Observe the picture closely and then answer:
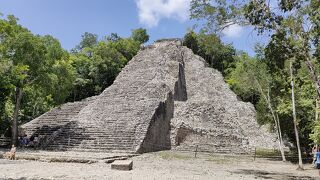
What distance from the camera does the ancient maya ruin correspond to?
67.6 feet

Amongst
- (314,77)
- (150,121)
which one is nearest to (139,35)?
(150,121)

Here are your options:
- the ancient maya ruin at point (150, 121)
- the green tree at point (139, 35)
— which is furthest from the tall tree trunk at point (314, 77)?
the green tree at point (139, 35)

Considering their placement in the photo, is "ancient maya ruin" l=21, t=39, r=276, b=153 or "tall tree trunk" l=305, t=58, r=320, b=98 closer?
"tall tree trunk" l=305, t=58, r=320, b=98

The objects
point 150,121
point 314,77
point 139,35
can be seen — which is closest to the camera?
point 314,77

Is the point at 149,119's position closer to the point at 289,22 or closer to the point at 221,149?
the point at 221,149

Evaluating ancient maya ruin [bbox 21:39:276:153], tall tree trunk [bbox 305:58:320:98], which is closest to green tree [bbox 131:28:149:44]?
ancient maya ruin [bbox 21:39:276:153]

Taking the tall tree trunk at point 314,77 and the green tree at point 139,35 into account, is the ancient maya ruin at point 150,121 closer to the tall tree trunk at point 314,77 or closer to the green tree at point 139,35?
the tall tree trunk at point 314,77

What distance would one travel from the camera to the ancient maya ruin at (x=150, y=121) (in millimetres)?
20609

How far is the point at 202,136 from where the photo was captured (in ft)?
80.2

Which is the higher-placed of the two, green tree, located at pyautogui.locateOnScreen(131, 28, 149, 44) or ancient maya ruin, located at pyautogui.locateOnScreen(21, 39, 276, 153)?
green tree, located at pyautogui.locateOnScreen(131, 28, 149, 44)

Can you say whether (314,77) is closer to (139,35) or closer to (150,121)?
(150,121)

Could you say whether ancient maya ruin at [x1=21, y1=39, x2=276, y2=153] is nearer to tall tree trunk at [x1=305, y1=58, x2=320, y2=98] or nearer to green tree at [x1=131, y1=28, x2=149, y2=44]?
tall tree trunk at [x1=305, y1=58, x2=320, y2=98]

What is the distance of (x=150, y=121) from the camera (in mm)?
21172

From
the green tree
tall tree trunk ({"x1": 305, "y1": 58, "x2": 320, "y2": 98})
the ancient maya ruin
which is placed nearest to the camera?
tall tree trunk ({"x1": 305, "y1": 58, "x2": 320, "y2": 98})
